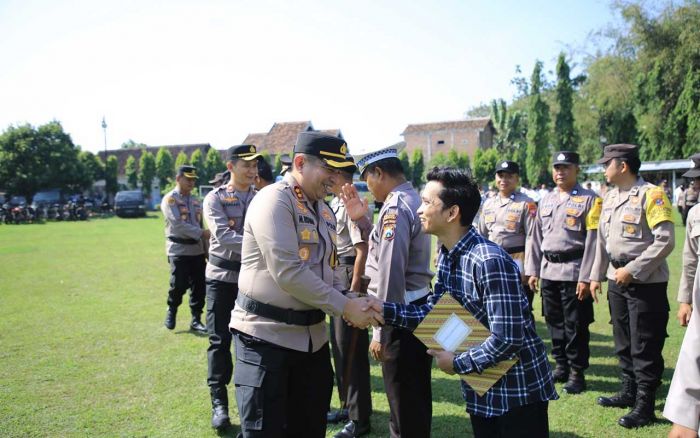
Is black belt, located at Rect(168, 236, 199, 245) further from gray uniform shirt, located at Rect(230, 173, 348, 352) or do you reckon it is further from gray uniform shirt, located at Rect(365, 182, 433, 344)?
gray uniform shirt, located at Rect(230, 173, 348, 352)

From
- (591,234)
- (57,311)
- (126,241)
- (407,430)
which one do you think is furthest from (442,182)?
(126,241)

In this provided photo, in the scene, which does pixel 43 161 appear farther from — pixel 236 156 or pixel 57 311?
pixel 236 156

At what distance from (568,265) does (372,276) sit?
2.49m

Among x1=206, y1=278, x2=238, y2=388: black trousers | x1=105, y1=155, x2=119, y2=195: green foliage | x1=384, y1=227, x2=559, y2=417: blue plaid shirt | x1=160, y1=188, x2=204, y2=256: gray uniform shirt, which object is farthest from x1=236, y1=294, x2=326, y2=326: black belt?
x1=105, y1=155, x2=119, y2=195: green foliage

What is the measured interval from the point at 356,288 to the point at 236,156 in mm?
1883

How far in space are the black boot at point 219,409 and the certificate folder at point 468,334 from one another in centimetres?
246

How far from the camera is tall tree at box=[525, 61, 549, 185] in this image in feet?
137

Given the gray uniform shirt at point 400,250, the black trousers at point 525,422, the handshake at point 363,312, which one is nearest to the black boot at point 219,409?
the gray uniform shirt at point 400,250

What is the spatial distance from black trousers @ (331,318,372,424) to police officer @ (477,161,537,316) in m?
2.64

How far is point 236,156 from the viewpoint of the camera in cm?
484

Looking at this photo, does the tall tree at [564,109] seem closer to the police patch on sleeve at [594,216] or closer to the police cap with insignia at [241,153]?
the police patch on sleeve at [594,216]

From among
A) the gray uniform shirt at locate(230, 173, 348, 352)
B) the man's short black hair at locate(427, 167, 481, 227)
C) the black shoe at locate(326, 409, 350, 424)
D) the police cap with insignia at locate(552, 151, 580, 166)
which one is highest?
the police cap with insignia at locate(552, 151, 580, 166)

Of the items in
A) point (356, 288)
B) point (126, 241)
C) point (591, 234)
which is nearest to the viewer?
point (356, 288)

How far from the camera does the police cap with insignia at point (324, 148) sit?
2.78m
